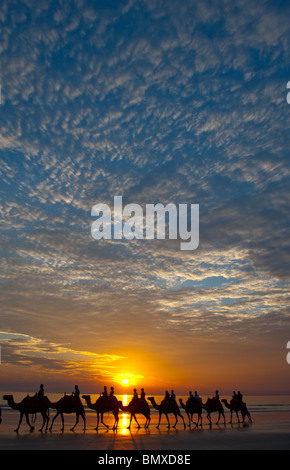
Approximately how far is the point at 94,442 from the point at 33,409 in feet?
20.3

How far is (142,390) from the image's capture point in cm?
2358

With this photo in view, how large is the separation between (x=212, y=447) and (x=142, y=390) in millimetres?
8948
